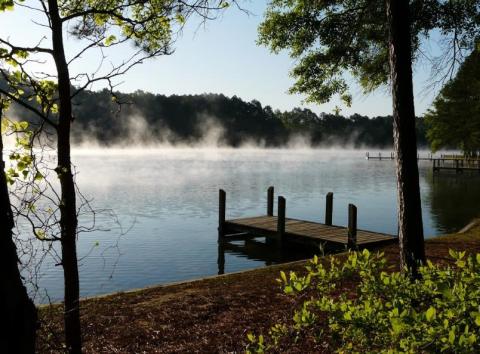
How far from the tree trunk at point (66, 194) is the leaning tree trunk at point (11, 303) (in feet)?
7.19

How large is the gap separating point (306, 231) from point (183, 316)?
12.8m

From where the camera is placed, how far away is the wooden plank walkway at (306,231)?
1858cm

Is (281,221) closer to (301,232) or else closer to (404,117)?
(301,232)

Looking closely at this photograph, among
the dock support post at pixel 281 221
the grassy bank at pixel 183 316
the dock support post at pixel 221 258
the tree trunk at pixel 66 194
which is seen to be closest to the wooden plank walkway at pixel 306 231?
Answer: the dock support post at pixel 281 221

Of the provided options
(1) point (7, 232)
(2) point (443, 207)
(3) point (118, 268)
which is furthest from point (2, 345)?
(2) point (443, 207)

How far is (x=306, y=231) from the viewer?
2098cm

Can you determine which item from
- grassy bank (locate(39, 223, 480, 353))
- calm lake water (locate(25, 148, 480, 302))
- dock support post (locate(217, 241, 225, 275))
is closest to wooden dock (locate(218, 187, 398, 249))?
dock support post (locate(217, 241, 225, 275))

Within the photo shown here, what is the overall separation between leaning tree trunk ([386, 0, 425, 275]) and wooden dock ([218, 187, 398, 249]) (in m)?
8.13

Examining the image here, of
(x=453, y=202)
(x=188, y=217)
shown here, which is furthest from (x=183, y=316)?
(x=453, y=202)

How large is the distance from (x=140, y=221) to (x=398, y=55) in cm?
2502

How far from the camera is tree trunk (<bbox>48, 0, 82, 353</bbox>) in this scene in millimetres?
5281

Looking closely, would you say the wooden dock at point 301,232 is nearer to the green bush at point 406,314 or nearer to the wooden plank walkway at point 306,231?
the wooden plank walkway at point 306,231

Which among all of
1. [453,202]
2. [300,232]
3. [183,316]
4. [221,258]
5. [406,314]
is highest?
[406,314]

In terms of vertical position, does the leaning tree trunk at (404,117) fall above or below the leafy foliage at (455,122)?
below
